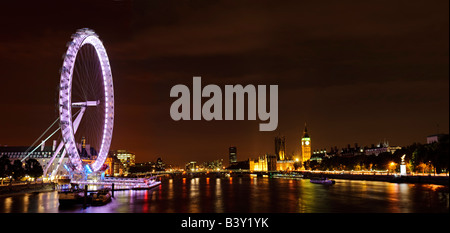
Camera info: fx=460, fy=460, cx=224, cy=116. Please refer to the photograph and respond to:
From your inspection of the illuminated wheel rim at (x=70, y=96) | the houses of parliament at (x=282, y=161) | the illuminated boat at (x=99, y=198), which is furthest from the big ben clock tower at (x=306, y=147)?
the illuminated boat at (x=99, y=198)

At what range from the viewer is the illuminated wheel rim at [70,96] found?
138 feet

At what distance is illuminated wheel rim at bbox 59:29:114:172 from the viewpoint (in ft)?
138

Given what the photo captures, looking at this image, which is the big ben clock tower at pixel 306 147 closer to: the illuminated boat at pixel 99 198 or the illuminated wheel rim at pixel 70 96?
the illuminated wheel rim at pixel 70 96

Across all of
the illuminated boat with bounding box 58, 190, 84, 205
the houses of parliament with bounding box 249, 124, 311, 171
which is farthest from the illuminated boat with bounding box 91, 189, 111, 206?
the houses of parliament with bounding box 249, 124, 311, 171

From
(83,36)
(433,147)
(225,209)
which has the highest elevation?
(83,36)

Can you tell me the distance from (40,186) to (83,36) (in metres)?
17.6

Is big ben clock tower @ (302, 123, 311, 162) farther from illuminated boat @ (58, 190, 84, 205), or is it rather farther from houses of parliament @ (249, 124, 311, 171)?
illuminated boat @ (58, 190, 84, 205)

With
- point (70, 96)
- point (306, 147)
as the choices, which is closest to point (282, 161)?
point (306, 147)

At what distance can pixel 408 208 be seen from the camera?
30719mm

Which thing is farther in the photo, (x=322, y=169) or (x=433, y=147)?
(x=322, y=169)

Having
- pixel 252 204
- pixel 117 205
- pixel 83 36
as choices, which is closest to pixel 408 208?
pixel 252 204

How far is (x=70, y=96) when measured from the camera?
4256 centimetres
